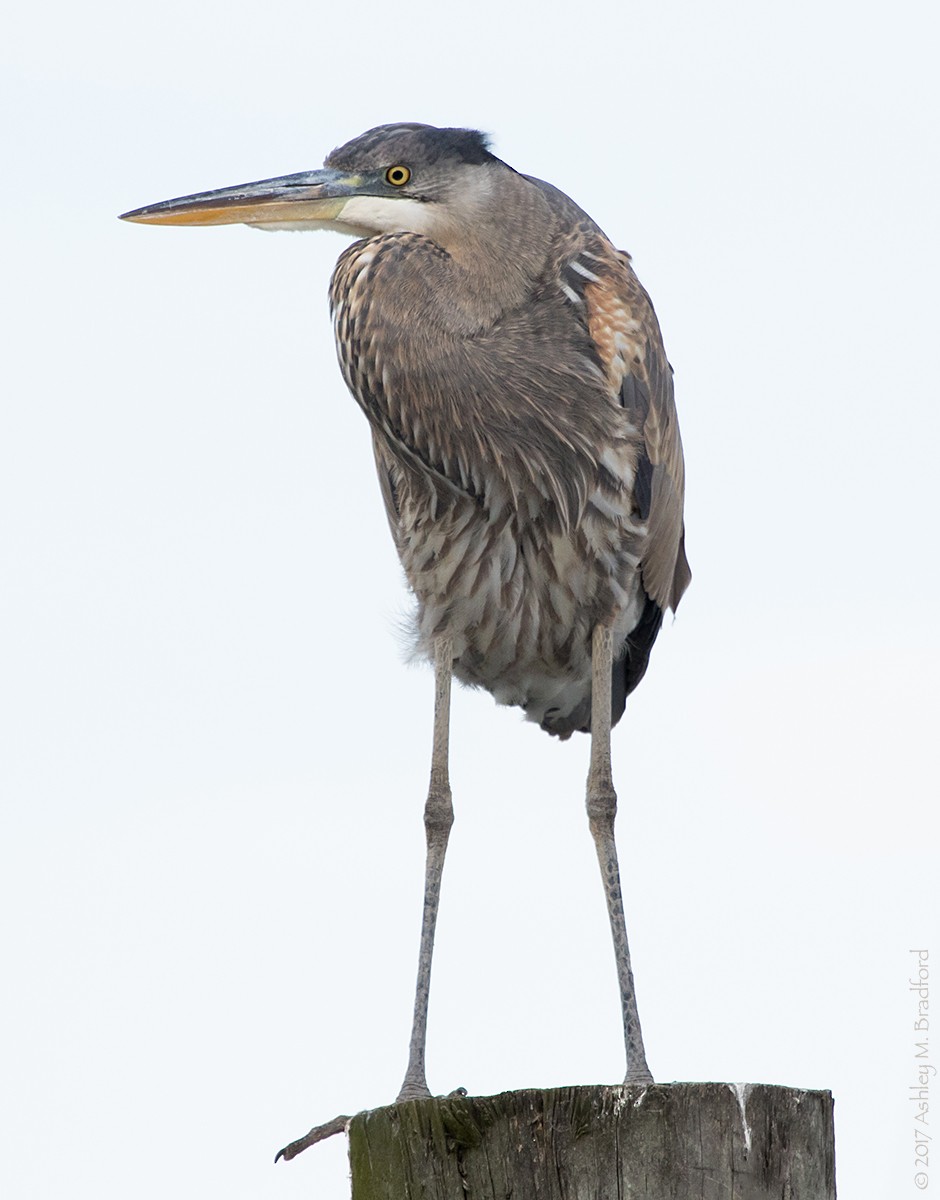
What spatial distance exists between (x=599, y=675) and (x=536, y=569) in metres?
0.43

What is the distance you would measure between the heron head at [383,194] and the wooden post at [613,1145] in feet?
10.0

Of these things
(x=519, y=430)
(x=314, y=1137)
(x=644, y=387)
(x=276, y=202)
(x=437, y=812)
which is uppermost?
(x=276, y=202)

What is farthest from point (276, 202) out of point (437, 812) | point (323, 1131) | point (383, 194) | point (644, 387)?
point (323, 1131)

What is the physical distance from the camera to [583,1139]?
3352 mm

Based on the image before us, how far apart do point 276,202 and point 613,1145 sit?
336 centimetres

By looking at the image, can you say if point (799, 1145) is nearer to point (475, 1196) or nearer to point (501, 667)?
point (475, 1196)

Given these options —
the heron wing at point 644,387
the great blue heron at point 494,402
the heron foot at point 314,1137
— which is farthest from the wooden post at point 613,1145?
the heron wing at point 644,387

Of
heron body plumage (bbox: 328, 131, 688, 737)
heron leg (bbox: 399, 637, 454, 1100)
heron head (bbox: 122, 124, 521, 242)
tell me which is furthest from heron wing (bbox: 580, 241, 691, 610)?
heron leg (bbox: 399, 637, 454, 1100)

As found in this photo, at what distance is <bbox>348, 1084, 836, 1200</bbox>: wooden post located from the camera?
3.34 m

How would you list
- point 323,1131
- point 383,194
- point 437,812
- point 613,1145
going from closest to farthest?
point 613,1145, point 323,1131, point 383,194, point 437,812

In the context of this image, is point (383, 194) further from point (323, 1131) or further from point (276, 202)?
point (323, 1131)

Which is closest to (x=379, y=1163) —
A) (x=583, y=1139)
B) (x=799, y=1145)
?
(x=583, y=1139)

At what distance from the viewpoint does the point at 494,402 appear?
17.6 ft

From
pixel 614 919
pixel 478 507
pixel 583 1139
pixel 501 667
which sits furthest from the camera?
pixel 501 667
